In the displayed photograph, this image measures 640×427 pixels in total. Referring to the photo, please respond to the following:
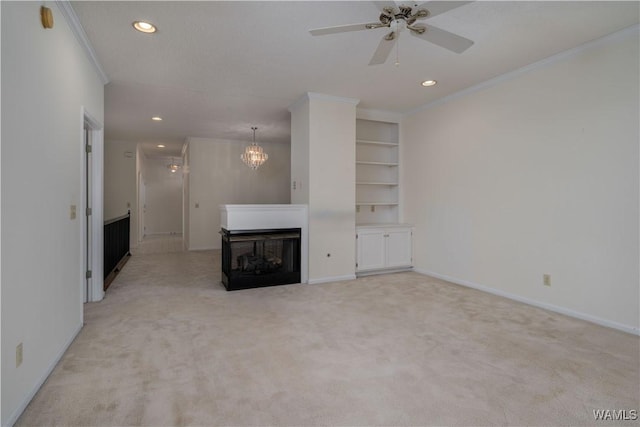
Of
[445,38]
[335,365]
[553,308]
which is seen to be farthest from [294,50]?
[553,308]

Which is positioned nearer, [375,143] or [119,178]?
[375,143]

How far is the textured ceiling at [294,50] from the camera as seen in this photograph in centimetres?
252

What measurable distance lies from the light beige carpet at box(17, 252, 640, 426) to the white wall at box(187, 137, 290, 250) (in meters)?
4.02

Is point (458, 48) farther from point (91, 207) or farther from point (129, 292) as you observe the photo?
point (129, 292)

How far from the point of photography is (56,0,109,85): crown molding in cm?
238

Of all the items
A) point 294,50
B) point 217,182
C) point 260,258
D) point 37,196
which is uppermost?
point 294,50

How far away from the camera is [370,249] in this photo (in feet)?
16.4

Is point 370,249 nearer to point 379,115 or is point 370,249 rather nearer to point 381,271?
point 381,271

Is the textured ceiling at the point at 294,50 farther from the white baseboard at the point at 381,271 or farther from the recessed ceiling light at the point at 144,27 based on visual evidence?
the white baseboard at the point at 381,271

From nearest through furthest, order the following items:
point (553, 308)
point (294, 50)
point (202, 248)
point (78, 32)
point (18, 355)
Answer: point (18, 355) → point (78, 32) → point (294, 50) → point (553, 308) → point (202, 248)

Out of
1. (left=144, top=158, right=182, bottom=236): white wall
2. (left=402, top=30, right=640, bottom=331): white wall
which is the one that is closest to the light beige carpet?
(left=402, top=30, right=640, bottom=331): white wall

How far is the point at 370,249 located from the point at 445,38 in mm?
3270

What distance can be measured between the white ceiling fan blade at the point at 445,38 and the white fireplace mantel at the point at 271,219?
2740mm

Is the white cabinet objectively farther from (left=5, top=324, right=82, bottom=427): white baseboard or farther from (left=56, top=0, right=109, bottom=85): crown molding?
(left=56, top=0, right=109, bottom=85): crown molding
